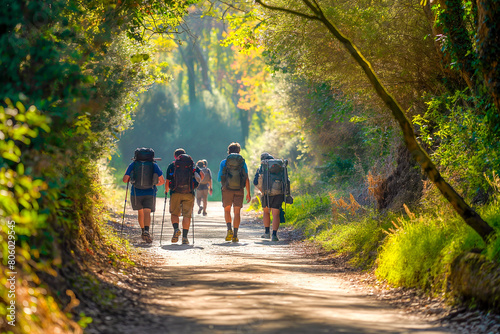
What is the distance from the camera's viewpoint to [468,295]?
7.00 metres

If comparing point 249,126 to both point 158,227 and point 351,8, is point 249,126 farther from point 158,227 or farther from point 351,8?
point 351,8


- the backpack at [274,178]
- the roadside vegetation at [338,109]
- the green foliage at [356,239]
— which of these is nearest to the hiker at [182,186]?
the backpack at [274,178]

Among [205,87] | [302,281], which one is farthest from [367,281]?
[205,87]

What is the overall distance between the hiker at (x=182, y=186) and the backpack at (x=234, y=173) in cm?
96

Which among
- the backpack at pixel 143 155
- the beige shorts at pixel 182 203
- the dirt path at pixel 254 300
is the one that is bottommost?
the dirt path at pixel 254 300

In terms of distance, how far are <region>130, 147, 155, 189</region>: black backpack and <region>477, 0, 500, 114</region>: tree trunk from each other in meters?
8.22

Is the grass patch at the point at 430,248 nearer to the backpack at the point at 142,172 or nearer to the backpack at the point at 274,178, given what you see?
the backpack at the point at 274,178

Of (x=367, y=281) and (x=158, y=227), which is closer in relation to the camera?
(x=367, y=281)

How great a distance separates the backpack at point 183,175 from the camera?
47.7ft

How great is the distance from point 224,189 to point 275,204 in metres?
1.40

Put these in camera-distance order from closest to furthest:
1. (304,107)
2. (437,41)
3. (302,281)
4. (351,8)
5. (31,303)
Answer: (31,303) → (302,281) → (437,41) → (351,8) → (304,107)

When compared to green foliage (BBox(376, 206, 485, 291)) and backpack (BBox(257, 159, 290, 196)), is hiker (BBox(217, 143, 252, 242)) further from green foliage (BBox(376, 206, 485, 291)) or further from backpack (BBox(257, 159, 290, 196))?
green foliage (BBox(376, 206, 485, 291))

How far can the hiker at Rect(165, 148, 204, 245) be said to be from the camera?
14.6 meters

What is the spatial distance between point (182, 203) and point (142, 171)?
1.21 metres
